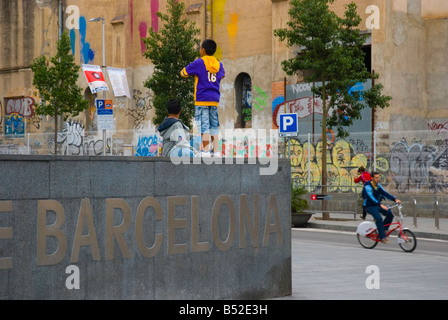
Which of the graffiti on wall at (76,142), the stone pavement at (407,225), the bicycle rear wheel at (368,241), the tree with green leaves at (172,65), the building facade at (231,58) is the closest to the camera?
the bicycle rear wheel at (368,241)

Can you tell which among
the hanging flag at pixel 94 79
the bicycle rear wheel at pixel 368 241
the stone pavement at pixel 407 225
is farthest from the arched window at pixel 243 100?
the bicycle rear wheel at pixel 368 241

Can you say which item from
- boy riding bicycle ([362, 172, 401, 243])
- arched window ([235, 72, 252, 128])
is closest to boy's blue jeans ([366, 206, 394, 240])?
boy riding bicycle ([362, 172, 401, 243])

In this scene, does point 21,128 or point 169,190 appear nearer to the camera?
point 169,190

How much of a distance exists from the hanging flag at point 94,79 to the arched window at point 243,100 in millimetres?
9369

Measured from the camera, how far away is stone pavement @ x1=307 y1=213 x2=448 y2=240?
2199cm

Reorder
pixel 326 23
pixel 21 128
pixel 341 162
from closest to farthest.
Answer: pixel 326 23 → pixel 341 162 → pixel 21 128

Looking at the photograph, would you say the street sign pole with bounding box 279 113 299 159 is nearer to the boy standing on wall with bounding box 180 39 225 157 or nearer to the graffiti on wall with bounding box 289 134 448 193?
the graffiti on wall with bounding box 289 134 448 193

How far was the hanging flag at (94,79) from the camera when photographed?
3002cm

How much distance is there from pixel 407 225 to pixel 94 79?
12800 millimetres

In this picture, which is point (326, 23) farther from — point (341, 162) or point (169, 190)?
point (169, 190)

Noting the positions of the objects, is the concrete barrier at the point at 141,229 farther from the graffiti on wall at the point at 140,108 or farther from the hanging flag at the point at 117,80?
the graffiti on wall at the point at 140,108

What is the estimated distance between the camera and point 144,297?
8.75 m

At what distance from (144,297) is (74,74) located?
31075mm

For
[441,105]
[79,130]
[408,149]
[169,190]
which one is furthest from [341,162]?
[169,190]
